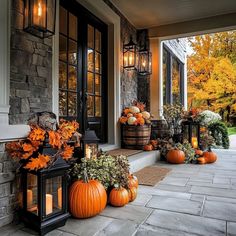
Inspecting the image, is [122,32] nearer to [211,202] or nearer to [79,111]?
[79,111]

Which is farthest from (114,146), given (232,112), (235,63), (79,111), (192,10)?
(232,112)

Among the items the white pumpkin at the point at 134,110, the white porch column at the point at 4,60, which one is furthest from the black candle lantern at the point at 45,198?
the white pumpkin at the point at 134,110

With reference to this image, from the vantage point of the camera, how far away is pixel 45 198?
1739 millimetres

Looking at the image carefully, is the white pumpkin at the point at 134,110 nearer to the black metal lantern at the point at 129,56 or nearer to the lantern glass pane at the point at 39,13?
the black metal lantern at the point at 129,56

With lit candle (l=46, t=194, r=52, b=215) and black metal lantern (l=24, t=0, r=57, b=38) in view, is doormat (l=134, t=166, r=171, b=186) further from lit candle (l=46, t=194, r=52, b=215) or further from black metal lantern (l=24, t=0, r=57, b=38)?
black metal lantern (l=24, t=0, r=57, b=38)

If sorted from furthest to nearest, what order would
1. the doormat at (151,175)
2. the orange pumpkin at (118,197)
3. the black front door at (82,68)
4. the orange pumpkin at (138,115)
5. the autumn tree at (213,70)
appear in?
the autumn tree at (213,70)
the orange pumpkin at (138,115)
the black front door at (82,68)
the doormat at (151,175)
the orange pumpkin at (118,197)

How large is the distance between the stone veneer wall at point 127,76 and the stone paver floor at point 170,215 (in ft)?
7.28

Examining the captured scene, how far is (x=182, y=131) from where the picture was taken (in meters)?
4.92

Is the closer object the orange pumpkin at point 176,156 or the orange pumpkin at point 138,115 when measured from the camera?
the orange pumpkin at point 176,156

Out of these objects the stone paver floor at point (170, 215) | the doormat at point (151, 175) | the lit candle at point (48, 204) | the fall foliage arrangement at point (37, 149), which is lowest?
the stone paver floor at point (170, 215)

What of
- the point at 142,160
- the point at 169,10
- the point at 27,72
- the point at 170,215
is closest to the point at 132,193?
the point at 170,215

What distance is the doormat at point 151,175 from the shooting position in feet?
9.90

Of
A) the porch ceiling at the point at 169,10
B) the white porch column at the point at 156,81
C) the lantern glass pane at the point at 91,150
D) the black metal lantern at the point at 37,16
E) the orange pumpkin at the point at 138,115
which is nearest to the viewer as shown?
the black metal lantern at the point at 37,16

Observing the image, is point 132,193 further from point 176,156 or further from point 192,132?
point 192,132
